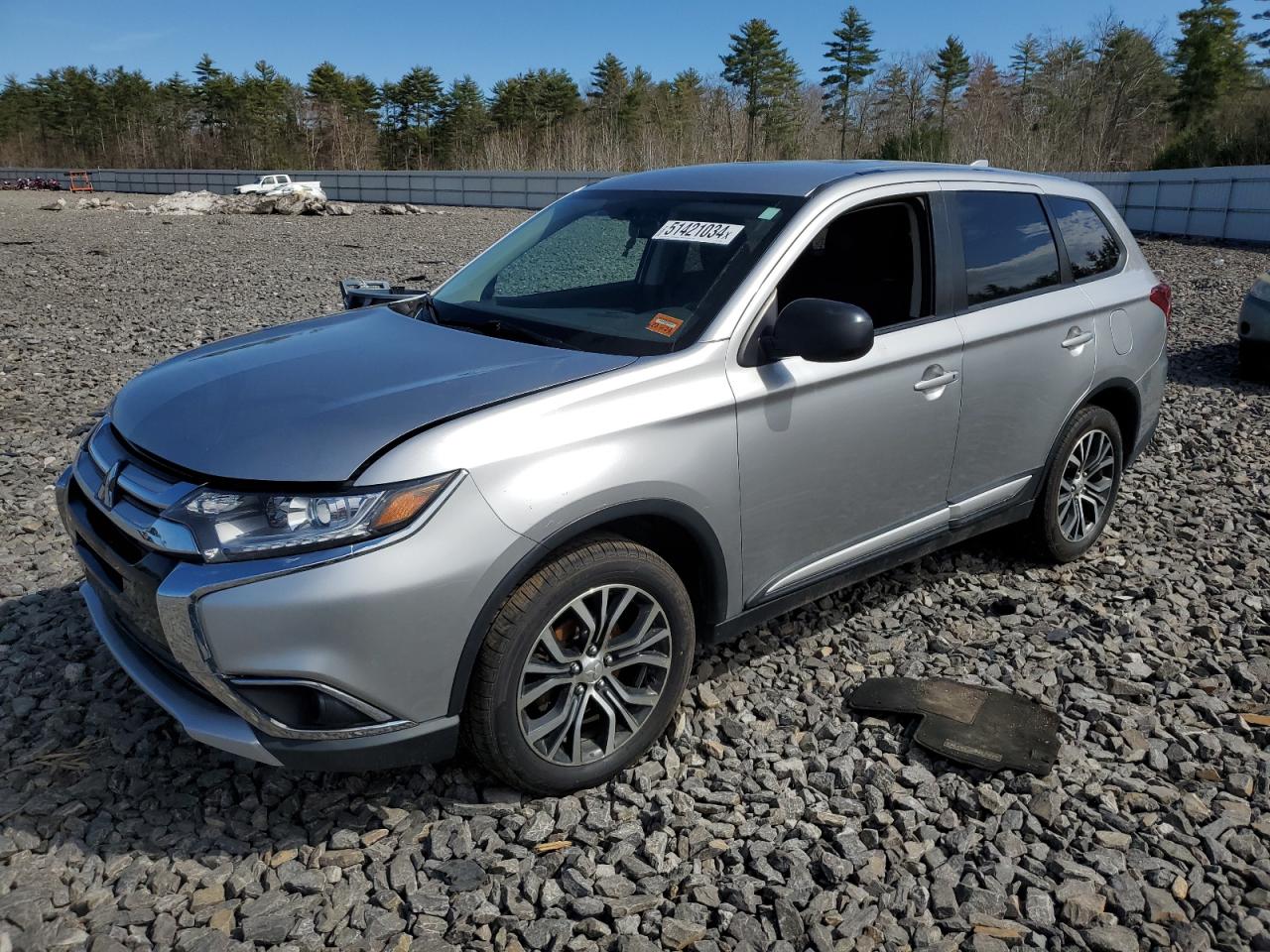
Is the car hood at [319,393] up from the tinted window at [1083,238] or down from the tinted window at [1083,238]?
down

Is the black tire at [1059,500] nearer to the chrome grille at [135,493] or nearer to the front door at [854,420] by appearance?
the front door at [854,420]

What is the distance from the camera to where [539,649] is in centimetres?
287

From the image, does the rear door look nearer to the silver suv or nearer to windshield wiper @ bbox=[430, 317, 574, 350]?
the silver suv

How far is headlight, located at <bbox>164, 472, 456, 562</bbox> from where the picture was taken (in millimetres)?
2473

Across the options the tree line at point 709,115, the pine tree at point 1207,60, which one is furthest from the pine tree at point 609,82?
the pine tree at point 1207,60

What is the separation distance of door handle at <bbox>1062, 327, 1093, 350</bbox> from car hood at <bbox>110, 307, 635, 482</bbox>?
2.27 meters

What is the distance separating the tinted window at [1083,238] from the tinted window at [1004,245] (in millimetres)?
134

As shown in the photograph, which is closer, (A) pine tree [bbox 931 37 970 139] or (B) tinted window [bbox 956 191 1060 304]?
(B) tinted window [bbox 956 191 1060 304]

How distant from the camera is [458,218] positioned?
30.5m

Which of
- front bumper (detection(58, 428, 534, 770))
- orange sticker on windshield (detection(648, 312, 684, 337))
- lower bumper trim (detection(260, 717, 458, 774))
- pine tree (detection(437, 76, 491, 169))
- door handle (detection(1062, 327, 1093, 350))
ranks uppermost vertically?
pine tree (detection(437, 76, 491, 169))

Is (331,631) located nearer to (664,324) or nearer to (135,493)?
(135,493)

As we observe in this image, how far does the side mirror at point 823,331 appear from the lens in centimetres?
304

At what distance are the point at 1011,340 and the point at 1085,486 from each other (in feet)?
3.77

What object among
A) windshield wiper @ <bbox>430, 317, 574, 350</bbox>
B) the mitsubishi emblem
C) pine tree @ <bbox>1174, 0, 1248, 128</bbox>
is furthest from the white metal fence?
pine tree @ <bbox>1174, 0, 1248, 128</bbox>
